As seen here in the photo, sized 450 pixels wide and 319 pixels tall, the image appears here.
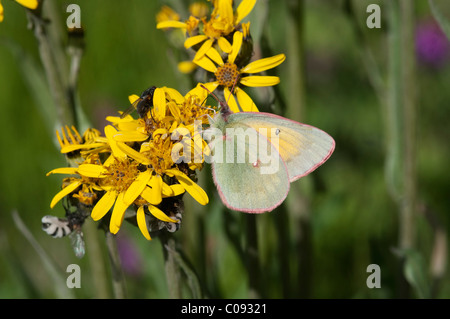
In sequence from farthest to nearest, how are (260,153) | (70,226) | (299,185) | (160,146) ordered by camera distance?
1. (299,185)
2. (260,153)
3. (70,226)
4. (160,146)

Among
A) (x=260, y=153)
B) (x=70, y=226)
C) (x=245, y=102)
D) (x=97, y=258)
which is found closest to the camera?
(x=70, y=226)

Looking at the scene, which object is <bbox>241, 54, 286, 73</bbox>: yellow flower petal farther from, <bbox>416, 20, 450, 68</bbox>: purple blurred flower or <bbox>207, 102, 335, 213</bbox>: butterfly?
<bbox>416, 20, 450, 68</bbox>: purple blurred flower

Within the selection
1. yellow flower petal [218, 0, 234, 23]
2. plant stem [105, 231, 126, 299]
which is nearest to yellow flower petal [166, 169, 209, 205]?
plant stem [105, 231, 126, 299]


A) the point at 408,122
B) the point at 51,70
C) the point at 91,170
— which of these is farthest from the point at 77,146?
the point at 408,122

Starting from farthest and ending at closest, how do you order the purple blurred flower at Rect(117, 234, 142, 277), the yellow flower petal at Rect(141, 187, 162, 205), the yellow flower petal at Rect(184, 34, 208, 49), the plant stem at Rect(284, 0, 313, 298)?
the purple blurred flower at Rect(117, 234, 142, 277), the plant stem at Rect(284, 0, 313, 298), the yellow flower petal at Rect(184, 34, 208, 49), the yellow flower petal at Rect(141, 187, 162, 205)

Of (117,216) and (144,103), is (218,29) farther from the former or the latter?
(117,216)

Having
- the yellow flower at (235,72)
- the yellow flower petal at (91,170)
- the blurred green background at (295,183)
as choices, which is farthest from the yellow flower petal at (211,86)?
the yellow flower petal at (91,170)

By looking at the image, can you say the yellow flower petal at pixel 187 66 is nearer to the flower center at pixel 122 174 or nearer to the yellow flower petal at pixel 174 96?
the yellow flower petal at pixel 174 96
